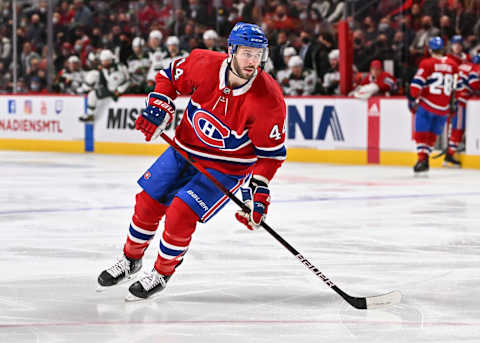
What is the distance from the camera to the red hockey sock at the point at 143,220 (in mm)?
4293

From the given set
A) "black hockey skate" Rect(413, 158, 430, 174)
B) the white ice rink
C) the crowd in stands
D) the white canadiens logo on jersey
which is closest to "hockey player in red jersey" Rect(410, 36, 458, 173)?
"black hockey skate" Rect(413, 158, 430, 174)

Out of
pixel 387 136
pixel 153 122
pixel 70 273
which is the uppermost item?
pixel 153 122

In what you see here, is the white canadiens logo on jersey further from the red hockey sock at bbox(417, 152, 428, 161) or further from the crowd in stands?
the crowd in stands

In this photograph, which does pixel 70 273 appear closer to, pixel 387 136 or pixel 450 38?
pixel 387 136

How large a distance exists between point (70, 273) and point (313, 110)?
329 inches

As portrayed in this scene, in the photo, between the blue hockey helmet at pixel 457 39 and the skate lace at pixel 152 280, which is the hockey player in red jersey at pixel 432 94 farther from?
the skate lace at pixel 152 280

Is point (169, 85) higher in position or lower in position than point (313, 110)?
higher

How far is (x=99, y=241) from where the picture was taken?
6008 millimetres

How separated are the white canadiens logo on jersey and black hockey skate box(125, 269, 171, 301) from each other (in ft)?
2.06

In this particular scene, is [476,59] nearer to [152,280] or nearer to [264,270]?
[264,270]

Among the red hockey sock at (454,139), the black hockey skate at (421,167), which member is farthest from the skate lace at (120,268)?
the red hockey sock at (454,139)

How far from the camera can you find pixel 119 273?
14.4ft

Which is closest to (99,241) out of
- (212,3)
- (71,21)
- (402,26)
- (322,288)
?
(322,288)

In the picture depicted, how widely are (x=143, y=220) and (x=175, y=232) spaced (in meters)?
0.23
